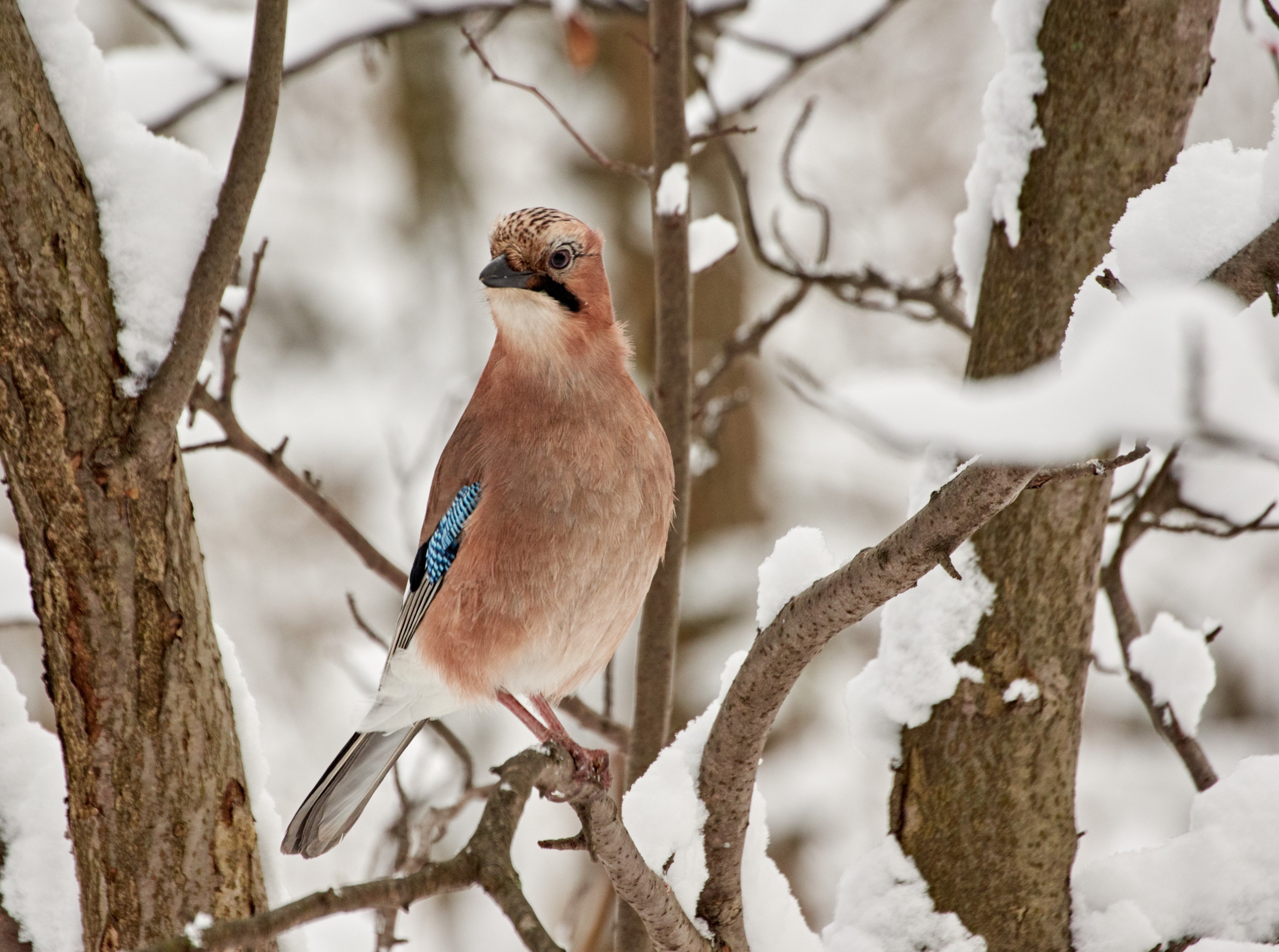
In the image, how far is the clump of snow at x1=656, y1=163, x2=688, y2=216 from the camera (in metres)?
2.41

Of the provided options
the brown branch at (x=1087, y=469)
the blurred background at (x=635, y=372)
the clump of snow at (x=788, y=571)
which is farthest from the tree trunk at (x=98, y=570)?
the blurred background at (x=635, y=372)

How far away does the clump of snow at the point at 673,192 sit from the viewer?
2414mm

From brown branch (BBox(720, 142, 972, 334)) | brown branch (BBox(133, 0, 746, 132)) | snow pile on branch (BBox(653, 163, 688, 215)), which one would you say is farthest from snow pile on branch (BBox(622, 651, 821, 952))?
brown branch (BBox(133, 0, 746, 132))

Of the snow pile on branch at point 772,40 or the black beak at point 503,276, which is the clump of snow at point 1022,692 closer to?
the black beak at point 503,276

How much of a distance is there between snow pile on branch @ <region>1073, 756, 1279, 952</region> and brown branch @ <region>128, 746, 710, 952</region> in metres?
0.70

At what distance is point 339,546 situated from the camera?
27.0 feet

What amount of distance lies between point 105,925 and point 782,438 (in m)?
5.28

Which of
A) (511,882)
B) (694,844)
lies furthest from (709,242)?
(511,882)

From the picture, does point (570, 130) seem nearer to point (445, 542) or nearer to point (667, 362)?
point (667, 362)

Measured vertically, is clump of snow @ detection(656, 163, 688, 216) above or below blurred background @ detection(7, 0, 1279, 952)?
below

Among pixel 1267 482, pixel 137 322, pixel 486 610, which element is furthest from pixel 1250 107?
pixel 137 322

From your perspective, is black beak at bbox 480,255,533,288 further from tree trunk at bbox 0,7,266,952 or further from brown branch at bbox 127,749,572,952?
brown branch at bbox 127,749,572,952

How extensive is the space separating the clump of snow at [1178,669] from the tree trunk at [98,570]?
1.70 metres

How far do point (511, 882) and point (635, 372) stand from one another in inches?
180
